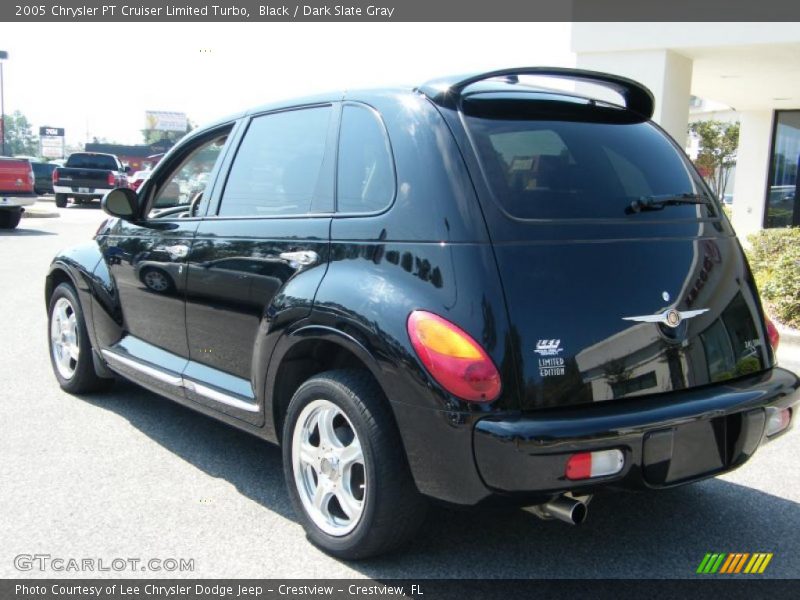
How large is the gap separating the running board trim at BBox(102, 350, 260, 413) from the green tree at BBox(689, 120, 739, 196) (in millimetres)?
41428

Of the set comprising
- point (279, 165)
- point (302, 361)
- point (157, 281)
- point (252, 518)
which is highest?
point (279, 165)

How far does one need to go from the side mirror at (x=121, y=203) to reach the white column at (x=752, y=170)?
17.9m

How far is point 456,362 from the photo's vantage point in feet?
8.60

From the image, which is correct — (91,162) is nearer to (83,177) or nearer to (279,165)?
(83,177)

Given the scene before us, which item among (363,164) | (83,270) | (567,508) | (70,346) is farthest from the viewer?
(70,346)

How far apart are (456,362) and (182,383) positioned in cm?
199

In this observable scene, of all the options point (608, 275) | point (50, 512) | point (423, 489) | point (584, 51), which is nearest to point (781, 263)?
point (584, 51)

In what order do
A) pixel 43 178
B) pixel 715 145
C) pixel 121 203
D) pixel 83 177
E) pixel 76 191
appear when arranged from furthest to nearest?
pixel 715 145
pixel 43 178
pixel 76 191
pixel 83 177
pixel 121 203

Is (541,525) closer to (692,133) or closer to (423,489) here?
(423,489)

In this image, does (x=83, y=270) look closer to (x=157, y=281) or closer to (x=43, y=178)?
(x=157, y=281)

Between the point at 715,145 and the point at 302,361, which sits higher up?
the point at 715,145

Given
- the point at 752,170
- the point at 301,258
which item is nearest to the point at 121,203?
the point at 301,258

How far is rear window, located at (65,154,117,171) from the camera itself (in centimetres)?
2823

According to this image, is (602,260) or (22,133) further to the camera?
(22,133)
